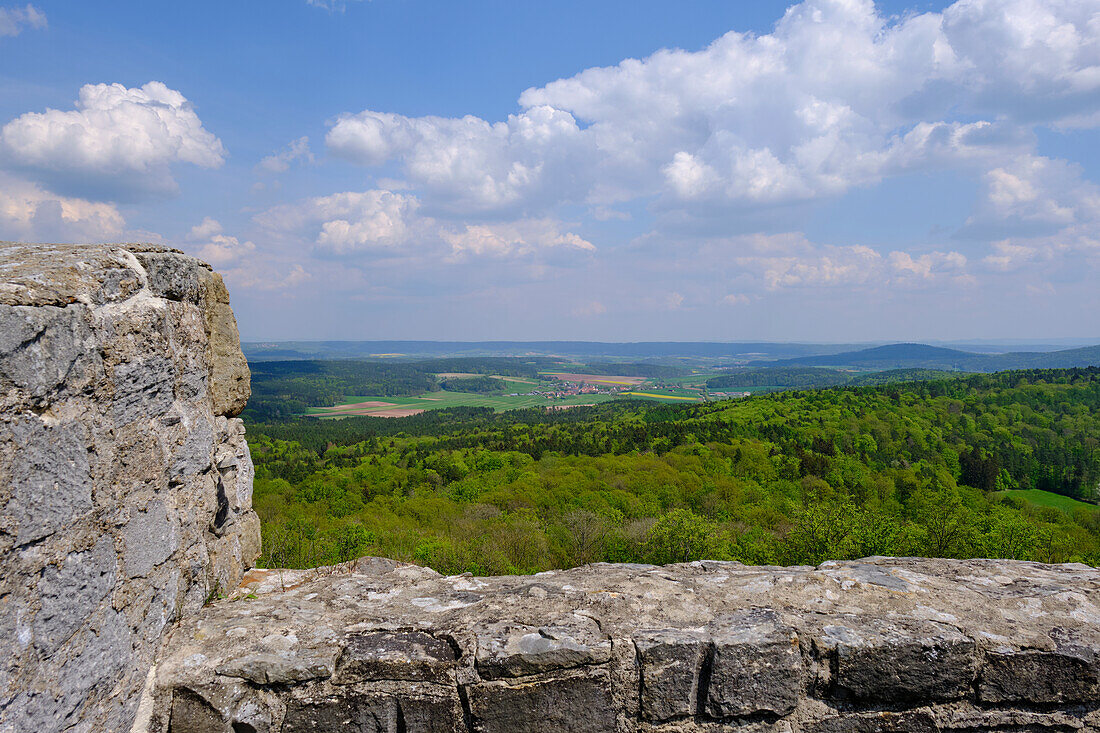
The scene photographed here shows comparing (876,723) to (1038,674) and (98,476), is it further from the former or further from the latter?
(98,476)

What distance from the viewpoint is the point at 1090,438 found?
5100 centimetres

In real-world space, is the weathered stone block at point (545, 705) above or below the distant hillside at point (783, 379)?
above

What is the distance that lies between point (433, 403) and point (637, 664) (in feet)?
414

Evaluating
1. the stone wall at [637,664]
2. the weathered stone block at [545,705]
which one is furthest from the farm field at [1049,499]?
the weathered stone block at [545,705]

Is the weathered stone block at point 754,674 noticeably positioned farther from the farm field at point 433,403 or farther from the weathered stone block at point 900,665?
the farm field at point 433,403

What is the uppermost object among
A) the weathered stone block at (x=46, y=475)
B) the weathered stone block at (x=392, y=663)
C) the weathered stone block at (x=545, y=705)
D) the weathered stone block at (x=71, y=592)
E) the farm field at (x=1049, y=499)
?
the weathered stone block at (x=46, y=475)

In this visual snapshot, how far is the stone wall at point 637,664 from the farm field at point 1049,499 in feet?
171

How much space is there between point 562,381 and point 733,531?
157m

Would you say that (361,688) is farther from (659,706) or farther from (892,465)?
(892,465)

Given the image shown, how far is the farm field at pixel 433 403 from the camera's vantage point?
357 ft

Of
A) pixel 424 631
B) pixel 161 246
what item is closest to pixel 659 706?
pixel 424 631

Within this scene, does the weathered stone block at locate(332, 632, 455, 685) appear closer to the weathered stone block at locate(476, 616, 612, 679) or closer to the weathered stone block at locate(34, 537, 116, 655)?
the weathered stone block at locate(476, 616, 612, 679)

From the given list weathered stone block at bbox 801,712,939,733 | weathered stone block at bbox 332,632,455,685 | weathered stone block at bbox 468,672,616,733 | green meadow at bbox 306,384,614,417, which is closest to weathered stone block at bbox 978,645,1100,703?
weathered stone block at bbox 801,712,939,733

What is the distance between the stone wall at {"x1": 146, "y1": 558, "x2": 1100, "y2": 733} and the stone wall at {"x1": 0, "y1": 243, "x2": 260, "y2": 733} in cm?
46
